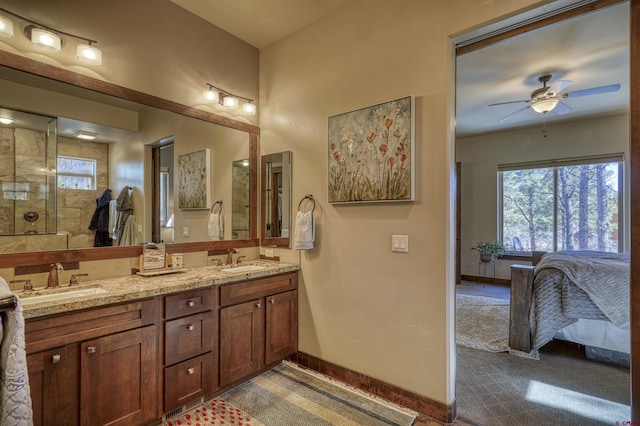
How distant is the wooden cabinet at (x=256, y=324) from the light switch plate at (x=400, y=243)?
975 mm

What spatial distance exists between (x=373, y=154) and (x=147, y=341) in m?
1.86

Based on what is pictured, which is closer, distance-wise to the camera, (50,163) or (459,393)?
(50,163)

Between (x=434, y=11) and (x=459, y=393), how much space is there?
2.63 metres

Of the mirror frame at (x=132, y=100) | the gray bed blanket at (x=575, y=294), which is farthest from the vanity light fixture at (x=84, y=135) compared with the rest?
the gray bed blanket at (x=575, y=294)

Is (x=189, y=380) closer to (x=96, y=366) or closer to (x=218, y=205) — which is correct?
(x=96, y=366)

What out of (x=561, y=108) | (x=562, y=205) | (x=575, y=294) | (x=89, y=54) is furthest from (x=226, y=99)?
(x=562, y=205)

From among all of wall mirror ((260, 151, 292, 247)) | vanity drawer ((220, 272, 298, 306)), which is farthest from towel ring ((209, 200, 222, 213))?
vanity drawer ((220, 272, 298, 306))

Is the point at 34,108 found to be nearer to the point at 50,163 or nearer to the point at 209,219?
the point at 50,163

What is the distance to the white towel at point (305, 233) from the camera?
8.37ft

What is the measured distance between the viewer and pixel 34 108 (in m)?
1.87

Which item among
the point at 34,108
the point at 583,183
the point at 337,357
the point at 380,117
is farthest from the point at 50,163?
the point at 583,183

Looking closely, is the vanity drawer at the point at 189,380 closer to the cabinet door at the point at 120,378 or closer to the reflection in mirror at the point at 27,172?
the cabinet door at the point at 120,378

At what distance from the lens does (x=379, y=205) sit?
2279 mm

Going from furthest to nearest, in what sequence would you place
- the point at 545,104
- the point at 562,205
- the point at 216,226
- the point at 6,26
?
the point at 562,205
the point at 545,104
the point at 216,226
the point at 6,26
